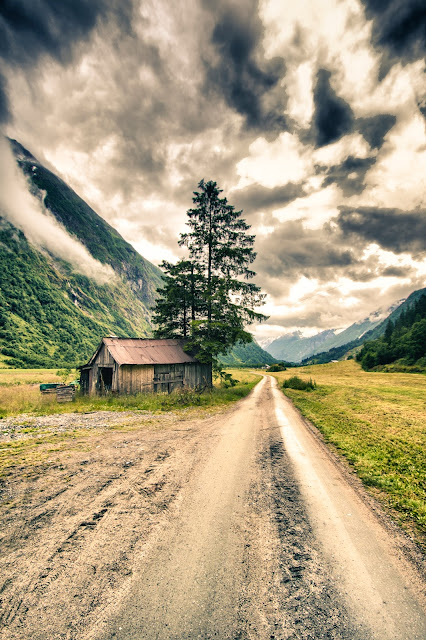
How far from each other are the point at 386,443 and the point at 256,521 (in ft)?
23.6

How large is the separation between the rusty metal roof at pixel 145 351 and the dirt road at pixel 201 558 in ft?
50.0

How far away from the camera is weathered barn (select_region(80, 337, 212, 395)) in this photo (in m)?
21.2

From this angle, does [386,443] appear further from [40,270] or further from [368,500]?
[40,270]

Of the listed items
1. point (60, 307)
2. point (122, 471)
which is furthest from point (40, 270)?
point (122, 471)

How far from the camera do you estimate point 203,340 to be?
2267 cm

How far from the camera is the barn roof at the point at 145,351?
71.5 ft

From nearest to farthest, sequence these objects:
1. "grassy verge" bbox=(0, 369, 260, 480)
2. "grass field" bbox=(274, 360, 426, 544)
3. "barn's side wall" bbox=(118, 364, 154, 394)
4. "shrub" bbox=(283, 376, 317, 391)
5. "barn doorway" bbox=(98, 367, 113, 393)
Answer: "grass field" bbox=(274, 360, 426, 544), "grassy verge" bbox=(0, 369, 260, 480), "barn's side wall" bbox=(118, 364, 154, 394), "barn doorway" bbox=(98, 367, 113, 393), "shrub" bbox=(283, 376, 317, 391)

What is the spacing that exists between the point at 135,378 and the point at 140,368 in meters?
0.95

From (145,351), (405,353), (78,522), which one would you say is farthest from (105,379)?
(405,353)

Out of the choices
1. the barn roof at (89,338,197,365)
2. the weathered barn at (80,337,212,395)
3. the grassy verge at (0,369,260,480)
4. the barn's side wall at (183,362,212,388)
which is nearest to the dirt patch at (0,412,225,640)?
the grassy verge at (0,369,260,480)

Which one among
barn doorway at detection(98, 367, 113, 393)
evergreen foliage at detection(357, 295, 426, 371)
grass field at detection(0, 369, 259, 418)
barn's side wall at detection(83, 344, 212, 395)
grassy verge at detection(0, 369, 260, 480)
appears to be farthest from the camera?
evergreen foliage at detection(357, 295, 426, 371)

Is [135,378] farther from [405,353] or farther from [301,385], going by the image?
[405,353]

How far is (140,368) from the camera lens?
21.8m

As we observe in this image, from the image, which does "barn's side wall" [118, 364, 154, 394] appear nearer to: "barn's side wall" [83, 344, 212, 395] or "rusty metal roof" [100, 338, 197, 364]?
"barn's side wall" [83, 344, 212, 395]
